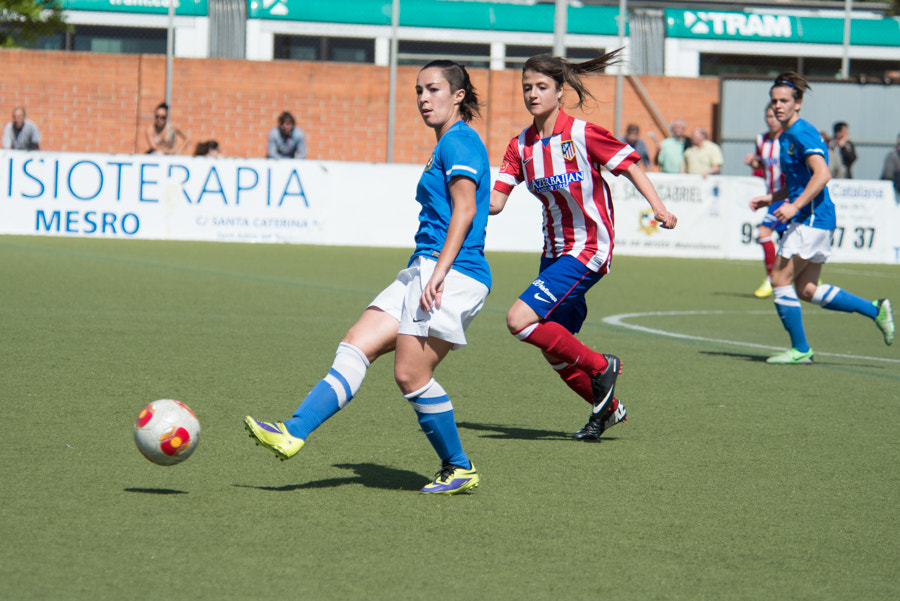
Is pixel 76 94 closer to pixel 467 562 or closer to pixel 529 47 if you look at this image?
pixel 529 47

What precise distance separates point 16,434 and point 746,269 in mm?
13821

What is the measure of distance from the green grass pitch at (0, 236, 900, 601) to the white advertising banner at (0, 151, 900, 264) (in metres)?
7.62

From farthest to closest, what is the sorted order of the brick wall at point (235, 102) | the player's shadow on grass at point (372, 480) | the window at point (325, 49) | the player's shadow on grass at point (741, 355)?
the window at point (325, 49), the brick wall at point (235, 102), the player's shadow on grass at point (741, 355), the player's shadow on grass at point (372, 480)

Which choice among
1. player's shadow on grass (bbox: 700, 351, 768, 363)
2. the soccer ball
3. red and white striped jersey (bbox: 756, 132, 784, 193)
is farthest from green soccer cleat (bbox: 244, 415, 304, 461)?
red and white striped jersey (bbox: 756, 132, 784, 193)

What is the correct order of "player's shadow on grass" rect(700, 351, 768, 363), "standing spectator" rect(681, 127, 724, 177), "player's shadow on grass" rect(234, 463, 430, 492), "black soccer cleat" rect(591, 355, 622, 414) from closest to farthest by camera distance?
1. "player's shadow on grass" rect(234, 463, 430, 492)
2. "black soccer cleat" rect(591, 355, 622, 414)
3. "player's shadow on grass" rect(700, 351, 768, 363)
4. "standing spectator" rect(681, 127, 724, 177)

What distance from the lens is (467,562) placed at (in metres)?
3.65

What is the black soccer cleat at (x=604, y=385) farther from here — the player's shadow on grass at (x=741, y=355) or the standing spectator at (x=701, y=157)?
the standing spectator at (x=701, y=157)

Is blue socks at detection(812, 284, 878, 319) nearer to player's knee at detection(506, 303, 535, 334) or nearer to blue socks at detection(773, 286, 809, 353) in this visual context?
blue socks at detection(773, 286, 809, 353)

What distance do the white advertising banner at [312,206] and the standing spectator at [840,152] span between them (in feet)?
1.46

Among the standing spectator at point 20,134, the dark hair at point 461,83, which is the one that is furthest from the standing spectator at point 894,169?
the dark hair at point 461,83

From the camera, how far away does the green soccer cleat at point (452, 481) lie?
14.8 ft

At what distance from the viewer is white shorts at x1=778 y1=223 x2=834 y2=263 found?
28.1 ft

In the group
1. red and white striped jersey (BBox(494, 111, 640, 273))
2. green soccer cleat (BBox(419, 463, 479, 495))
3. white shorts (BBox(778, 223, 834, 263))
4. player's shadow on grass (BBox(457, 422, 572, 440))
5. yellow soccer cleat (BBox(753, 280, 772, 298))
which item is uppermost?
red and white striped jersey (BBox(494, 111, 640, 273))

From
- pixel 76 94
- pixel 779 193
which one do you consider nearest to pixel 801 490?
pixel 779 193
